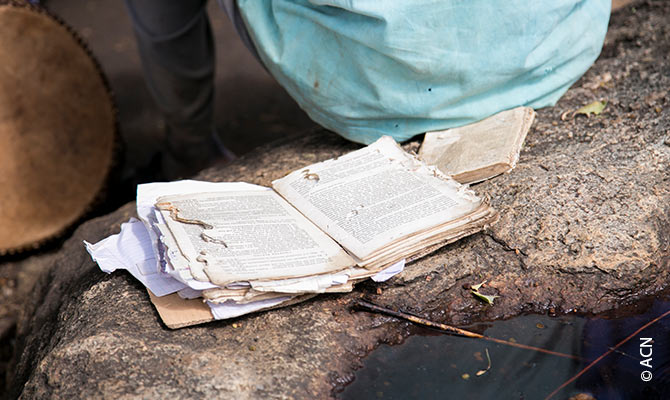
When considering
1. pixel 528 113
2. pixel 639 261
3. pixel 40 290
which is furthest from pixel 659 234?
pixel 40 290

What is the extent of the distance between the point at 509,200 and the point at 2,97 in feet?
5.73

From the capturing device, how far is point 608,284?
1.22 m

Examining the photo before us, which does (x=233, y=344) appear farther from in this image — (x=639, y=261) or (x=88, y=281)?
(x=639, y=261)

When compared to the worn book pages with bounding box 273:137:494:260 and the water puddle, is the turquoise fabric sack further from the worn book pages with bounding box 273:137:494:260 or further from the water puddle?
the water puddle

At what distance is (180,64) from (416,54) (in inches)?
37.6

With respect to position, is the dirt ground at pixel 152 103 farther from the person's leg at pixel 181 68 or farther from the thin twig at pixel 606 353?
the thin twig at pixel 606 353

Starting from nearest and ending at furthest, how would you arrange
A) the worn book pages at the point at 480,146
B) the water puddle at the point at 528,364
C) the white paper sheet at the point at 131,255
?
the water puddle at the point at 528,364, the white paper sheet at the point at 131,255, the worn book pages at the point at 480,146

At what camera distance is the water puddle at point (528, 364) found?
1033mm

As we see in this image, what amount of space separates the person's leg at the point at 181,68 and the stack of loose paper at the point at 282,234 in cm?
85

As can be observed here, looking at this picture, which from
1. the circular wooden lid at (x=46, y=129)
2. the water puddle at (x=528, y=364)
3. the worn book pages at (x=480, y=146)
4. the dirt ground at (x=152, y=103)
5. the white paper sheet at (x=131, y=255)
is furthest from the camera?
the dirt ground at (x=152, y=103)

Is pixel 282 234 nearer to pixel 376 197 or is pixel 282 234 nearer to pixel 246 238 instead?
pixel 246 238

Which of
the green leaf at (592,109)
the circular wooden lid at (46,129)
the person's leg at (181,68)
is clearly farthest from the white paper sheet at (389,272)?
the circular wooden lid at (46,129)

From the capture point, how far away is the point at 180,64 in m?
2.12

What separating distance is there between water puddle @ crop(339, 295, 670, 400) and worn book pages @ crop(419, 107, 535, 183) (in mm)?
386
